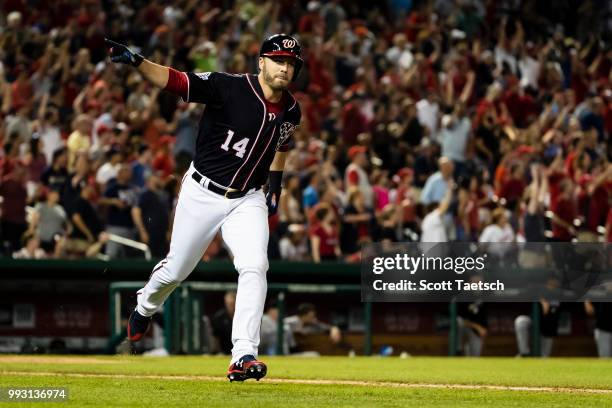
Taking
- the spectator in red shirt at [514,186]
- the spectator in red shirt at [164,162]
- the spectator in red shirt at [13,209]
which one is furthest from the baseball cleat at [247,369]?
the spectator in red shirt at [514,186]

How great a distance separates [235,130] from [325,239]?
26.7ft

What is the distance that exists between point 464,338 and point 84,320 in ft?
15.1

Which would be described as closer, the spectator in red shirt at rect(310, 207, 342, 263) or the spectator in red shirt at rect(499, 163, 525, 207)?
the spectator in red shirt at rect(310, 207, 342, 263)

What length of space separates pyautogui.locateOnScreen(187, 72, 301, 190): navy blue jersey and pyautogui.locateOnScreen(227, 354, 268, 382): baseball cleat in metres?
1.21

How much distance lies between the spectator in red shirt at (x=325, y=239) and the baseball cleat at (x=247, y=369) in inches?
325

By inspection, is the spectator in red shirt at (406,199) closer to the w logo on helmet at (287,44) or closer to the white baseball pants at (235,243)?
the white baseball pants at (235,243)

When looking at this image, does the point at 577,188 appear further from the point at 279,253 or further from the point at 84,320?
the point at 84,320

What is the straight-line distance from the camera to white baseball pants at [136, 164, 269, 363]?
9383 mm

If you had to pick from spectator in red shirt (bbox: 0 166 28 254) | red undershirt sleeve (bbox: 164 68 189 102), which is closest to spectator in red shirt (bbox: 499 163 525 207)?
spectator in red shirt (bbox: 0 166 28 254)

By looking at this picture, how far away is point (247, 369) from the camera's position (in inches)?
362

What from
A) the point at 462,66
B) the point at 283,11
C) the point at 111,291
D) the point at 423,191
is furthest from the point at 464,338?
the point at 283,11

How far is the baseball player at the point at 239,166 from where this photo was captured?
371 inches

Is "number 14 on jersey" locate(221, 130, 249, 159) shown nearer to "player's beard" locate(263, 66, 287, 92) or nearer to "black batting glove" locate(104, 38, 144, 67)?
"player's beard" locate(263, 66, 287, 92)

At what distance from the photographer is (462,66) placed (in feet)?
74.9
